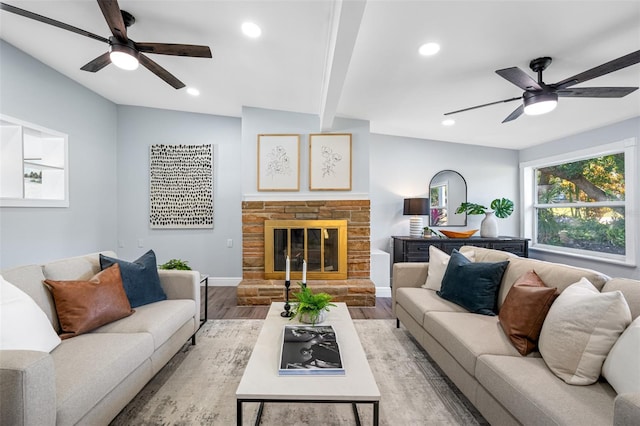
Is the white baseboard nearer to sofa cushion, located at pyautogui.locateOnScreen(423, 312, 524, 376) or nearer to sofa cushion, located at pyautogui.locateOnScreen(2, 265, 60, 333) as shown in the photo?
sofa cushion, located at pyautogui.locateOnScreen(423, 312, 524, 376)

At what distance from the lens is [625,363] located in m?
1.13

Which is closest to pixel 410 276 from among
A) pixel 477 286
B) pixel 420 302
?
pixel 420 302

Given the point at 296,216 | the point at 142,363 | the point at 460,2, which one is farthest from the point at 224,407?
the point at 460,2

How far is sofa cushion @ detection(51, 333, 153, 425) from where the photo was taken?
47.7 inches

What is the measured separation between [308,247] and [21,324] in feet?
9.37

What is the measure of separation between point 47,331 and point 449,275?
107 inches

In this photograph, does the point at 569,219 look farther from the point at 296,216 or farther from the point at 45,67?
the point at 45,67

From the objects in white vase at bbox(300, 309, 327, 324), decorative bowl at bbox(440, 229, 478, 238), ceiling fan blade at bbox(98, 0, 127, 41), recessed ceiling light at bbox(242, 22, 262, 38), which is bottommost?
white vase at bbox(300, 309, 327, 324)

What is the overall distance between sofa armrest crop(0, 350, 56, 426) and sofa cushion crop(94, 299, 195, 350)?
751 mm

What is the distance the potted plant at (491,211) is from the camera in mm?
4482

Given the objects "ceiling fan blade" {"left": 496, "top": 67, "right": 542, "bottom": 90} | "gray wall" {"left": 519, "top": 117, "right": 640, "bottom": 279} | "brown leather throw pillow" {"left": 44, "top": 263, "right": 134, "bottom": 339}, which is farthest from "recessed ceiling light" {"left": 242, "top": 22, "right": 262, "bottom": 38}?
"gray wall" {"left": 519, "top": 117, "right": 640, "bottom": 279}

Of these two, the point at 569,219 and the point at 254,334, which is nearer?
the point at 254,334

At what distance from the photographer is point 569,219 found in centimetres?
424

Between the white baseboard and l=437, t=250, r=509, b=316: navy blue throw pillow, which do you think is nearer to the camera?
l=437, t=250, r=509, b=316: navy blue throw pillow
